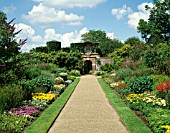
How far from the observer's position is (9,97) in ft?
33.7

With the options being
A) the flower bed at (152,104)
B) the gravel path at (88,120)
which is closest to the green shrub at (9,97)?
the gravel path at (88,120)

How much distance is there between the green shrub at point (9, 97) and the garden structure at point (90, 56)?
1140 inches

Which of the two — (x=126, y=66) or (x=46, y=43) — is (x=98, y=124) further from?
(x=46, y=43)

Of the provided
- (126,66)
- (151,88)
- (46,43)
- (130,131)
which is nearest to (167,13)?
(46,43)

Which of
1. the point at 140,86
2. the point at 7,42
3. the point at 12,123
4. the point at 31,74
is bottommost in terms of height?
the point at 12,123

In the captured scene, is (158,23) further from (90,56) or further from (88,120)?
(88,120)

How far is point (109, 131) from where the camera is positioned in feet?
25.6

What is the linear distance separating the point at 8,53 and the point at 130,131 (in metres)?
6.71

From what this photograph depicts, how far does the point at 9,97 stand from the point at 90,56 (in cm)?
3072

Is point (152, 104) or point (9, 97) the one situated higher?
point (9, 97)

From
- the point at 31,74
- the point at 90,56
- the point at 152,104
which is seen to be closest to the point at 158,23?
the point at 90,56

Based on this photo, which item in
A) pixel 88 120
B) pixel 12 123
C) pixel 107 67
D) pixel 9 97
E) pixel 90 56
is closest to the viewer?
pixel 12 123

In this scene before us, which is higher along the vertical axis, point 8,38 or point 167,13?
point 167,13

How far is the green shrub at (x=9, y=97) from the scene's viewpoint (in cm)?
991
